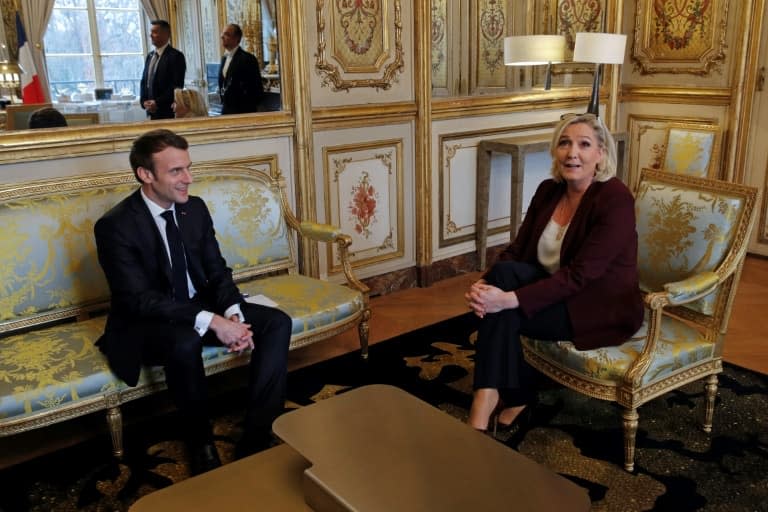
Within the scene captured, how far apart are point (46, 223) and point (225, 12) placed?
3.92 ft

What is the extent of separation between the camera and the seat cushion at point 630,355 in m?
2.06

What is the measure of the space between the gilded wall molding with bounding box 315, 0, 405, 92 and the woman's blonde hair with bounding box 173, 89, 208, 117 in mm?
575

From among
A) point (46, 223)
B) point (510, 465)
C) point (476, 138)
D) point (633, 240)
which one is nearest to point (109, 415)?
point (46, 223)

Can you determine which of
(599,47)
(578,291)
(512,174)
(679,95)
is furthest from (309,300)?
(679,95)

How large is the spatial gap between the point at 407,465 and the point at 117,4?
7.07 ft

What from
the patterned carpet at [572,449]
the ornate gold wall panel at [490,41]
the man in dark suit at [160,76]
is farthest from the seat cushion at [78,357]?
the ornate gold wall panel at [490,41]

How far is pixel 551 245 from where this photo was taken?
2293mm

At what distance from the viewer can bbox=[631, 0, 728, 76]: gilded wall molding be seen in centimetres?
418

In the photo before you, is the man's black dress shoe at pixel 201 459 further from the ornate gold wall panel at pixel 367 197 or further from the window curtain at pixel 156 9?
the window curtain at pixel 156 9

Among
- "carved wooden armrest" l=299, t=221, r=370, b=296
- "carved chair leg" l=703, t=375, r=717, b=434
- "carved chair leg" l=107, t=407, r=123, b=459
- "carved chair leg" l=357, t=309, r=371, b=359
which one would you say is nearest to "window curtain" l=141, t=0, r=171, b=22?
"carved wooden armrest" l=299, t=221, r=370, b=296

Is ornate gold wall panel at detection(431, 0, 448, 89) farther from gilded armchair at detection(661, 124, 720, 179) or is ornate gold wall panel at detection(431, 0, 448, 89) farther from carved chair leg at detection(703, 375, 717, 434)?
carved chair leg at detection(703, 375, 717, 434)

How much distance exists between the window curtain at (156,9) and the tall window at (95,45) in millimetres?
29

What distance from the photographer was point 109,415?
6.97ft

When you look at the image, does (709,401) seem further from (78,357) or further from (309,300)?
(78,357)
